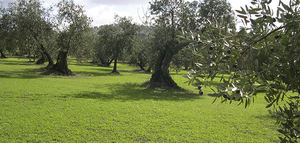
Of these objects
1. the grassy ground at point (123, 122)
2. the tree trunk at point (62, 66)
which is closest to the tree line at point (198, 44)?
the tree trunk at point (62, 66)

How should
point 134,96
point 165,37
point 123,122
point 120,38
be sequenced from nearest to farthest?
point 123,122, point 134,96, point 165,37, point 120,38

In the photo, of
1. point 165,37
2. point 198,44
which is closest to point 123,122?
point 198,44

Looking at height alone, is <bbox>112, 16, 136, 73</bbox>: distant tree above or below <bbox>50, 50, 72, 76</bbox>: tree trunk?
above

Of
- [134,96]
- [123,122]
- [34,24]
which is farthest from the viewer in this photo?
[34,24]

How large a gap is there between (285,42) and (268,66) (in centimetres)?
35

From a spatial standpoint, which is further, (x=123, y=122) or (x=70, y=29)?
(x=70, y=29)

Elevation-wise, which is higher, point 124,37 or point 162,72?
point 124,37

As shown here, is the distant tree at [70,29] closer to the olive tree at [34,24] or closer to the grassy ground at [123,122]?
the olive tree at [34,24]

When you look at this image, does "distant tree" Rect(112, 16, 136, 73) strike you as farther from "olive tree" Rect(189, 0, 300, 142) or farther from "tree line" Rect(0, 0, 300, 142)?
"olive tree" Rect(189, 0, 300, 142)

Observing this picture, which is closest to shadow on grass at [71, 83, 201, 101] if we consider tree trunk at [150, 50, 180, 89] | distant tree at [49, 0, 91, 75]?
tree trunk at [150, 50, 180, 89]

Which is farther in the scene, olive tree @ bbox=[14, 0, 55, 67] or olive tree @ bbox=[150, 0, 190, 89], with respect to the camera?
olive tree @ bbox=[14, 0, 55, 67]

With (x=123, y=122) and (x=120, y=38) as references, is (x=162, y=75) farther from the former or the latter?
(x=120, y=38)

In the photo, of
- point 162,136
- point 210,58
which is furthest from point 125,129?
point 210,58

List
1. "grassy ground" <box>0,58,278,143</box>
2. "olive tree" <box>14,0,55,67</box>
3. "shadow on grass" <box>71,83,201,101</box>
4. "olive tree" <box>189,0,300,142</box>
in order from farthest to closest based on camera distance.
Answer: "olive tree" <box>14,0,55,67</box> → "shadow on grass" <box>71,83,201,101</box> → "grassy ground" <box>0,58,278,143</box> → "olive tree" <box>189,0,300,142</box>
